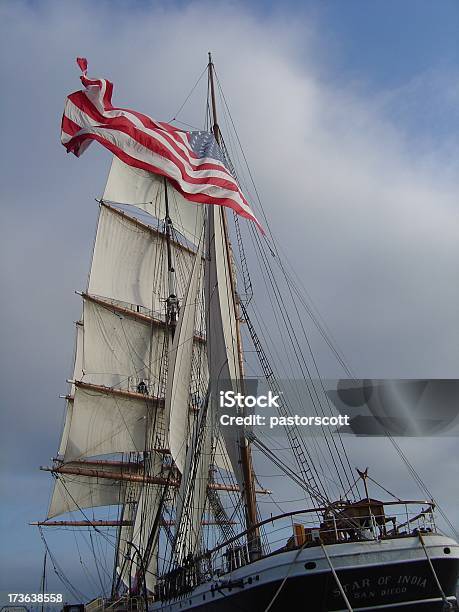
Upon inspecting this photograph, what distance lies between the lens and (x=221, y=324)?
22.7 metres

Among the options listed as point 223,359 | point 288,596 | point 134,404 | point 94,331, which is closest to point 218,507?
point 134,404

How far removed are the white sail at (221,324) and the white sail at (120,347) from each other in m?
21.1

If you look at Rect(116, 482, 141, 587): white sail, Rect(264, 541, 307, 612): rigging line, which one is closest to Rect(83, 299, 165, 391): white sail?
Rect(116, 482, 141, 587): white sail

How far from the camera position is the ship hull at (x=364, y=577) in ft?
49.4

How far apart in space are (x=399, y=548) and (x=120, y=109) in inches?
746

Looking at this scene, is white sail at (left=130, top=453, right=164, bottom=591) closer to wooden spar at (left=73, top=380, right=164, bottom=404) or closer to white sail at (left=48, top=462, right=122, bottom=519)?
white sail at (left=48, top=462, right=122, bottom=519)

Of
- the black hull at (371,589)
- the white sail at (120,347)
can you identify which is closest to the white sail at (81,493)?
the white sail at (120,347)

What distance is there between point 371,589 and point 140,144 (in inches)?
691

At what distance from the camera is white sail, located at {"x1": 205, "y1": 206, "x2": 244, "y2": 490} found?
2184 cm

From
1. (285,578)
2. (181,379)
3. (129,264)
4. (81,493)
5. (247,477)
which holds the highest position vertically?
(129,264)

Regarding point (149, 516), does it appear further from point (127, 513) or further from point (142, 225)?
point (142, 225)

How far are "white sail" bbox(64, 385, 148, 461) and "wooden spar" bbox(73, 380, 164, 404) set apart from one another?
0.13 meters

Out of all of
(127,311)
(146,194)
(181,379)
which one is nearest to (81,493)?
(127,311)

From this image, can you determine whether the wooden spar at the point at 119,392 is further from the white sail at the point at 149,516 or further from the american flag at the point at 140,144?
the american flag at the point at 140,144
